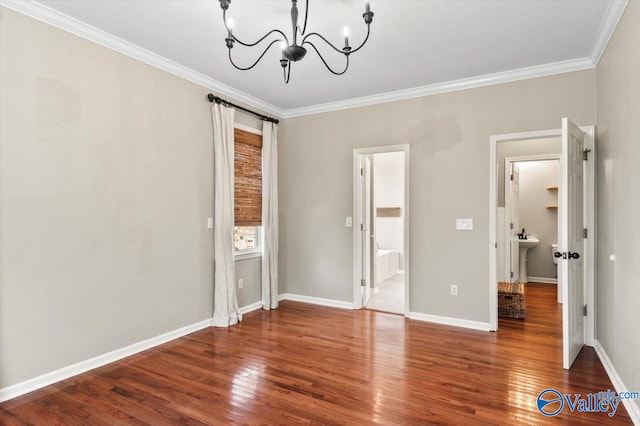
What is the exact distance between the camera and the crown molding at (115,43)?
100.0 inches

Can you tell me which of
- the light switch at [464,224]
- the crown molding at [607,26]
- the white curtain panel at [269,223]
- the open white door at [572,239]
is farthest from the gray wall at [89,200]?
the crown molding at [607,26]

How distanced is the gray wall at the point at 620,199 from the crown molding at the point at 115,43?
375 centimetres

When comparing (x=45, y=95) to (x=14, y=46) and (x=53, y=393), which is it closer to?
(x=14, y=46)

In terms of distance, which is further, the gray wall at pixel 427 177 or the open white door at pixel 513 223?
the open white door at pixel 513 223

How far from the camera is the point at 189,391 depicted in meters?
2.57

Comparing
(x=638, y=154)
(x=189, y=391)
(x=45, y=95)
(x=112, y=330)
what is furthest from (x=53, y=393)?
(x=638, y=154)

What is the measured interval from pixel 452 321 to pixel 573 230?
1.70 meters

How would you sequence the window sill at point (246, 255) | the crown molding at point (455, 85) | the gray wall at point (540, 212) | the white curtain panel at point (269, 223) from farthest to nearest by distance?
the gray wall at point (540, 212)
the white curtain panel at point (269, 223)
the window sill at point (246, 255)
the crown molding at point (455, 85)

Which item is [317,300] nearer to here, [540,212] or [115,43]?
[115,43]

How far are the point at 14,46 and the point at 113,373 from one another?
2.59 m

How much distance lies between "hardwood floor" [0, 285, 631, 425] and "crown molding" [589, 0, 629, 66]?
274 cm

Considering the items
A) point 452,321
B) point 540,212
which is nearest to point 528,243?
point 540,212

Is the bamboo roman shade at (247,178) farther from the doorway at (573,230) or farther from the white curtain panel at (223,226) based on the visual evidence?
the doorway at (573,230)

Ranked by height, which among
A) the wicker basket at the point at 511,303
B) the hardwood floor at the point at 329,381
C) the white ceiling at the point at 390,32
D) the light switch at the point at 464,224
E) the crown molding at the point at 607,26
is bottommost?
the hardwood floor at the point at 329,381
